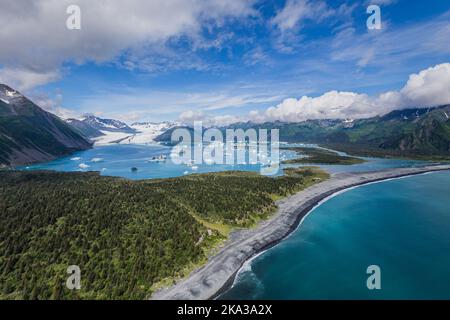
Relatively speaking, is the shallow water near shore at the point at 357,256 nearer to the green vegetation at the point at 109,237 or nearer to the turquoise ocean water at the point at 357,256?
the turquoise ocean water at the point at 357,256

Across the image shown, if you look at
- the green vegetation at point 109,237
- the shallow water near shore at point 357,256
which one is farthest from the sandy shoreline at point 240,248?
the green vegetation at point 109,237

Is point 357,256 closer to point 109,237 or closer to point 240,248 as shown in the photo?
point 240,248

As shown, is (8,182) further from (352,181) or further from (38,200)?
(352,181)

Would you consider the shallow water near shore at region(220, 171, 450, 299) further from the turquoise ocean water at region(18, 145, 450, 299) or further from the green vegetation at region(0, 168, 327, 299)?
the green vegetation at region(0, 168, 327, 299)

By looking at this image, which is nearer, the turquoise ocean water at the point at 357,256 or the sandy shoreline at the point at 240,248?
the sandy shoreline at the point at 240,248

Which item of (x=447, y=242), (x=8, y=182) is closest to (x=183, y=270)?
(x=447, y=242)

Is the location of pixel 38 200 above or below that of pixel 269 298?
above
